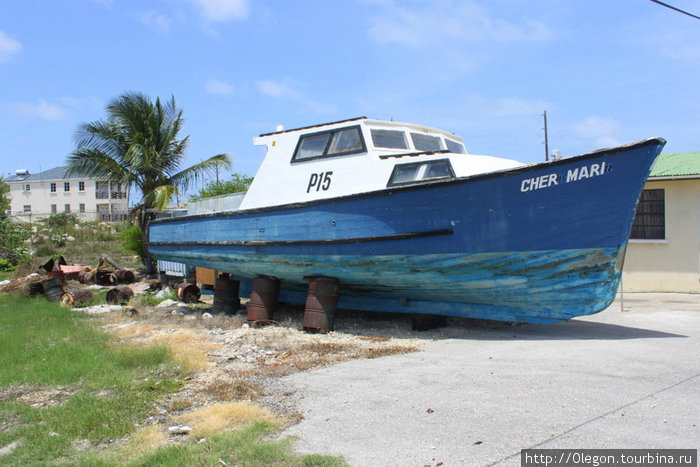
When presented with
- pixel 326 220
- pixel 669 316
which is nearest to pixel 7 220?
pixel 326 220

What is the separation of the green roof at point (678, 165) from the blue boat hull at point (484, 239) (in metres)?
6.65

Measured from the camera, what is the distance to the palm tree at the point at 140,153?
1925 cm

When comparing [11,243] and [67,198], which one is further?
[67,198]

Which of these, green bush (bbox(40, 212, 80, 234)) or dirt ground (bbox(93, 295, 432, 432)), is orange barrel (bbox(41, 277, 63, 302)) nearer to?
dirt ground (bbox(93, 295, 432, 432))

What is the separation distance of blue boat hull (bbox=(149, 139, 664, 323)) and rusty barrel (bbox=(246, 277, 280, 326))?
539 mm

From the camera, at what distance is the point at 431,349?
6996 millimetres

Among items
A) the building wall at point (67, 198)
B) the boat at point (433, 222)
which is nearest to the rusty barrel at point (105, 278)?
the boat at point (433, 222)

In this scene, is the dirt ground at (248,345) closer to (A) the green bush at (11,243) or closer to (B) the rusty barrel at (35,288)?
(B) the rusty barrel at (35,288)

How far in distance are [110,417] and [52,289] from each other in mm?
10153

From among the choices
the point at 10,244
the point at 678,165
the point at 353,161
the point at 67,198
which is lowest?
the point at 10,244

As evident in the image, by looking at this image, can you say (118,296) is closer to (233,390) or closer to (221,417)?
(233,390)

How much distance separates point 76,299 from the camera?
12844mm

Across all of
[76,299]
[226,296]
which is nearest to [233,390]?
[226,296]

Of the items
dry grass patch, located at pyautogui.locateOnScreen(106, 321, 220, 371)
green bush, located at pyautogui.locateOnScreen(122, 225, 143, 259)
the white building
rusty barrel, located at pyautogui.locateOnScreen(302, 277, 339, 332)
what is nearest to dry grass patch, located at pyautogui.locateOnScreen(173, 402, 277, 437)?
dry grass patch, located at pyautogui.locateOnScreen(106, 321, 220, 371)
